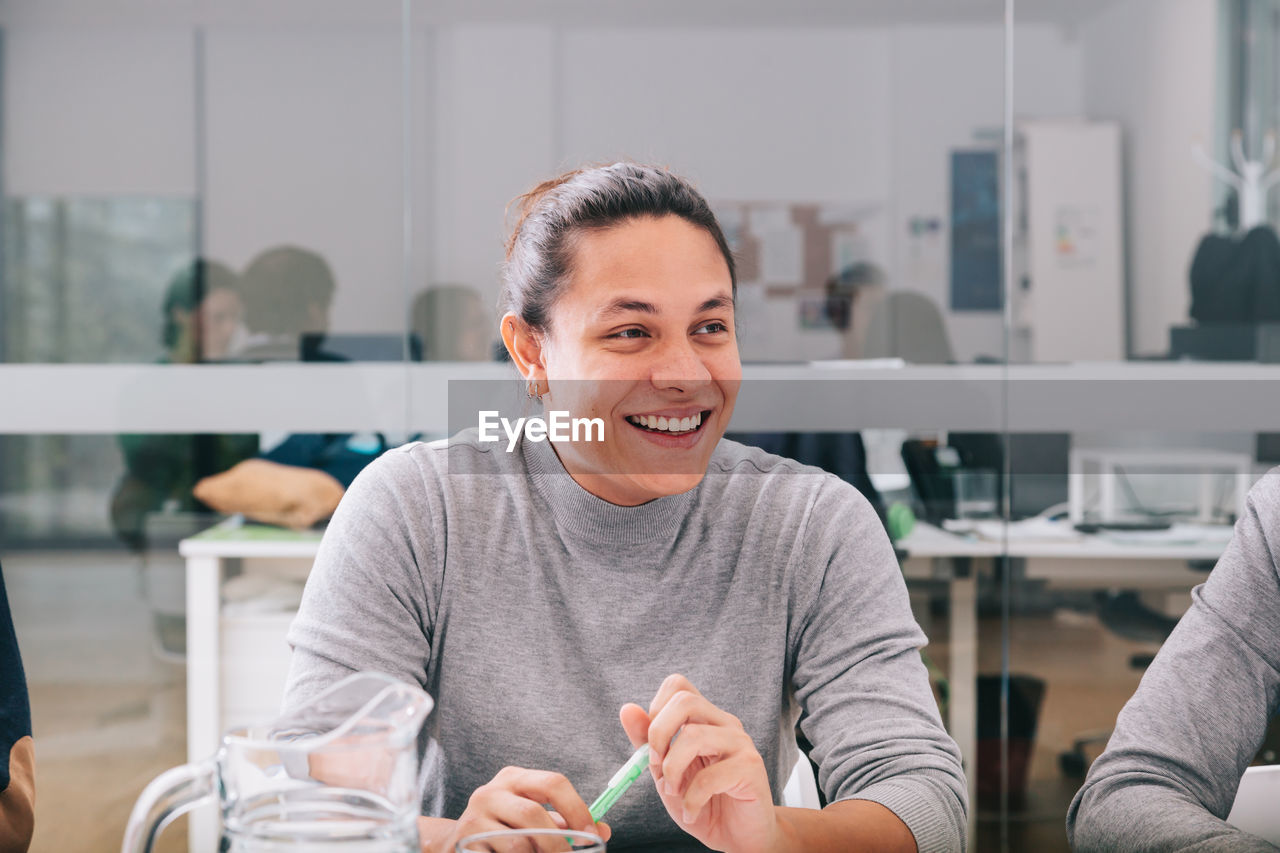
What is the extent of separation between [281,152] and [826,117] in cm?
84

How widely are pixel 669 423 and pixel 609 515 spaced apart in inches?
3.3

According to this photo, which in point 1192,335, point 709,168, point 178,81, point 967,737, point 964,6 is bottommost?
point 967,737

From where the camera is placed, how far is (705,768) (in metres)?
0.61

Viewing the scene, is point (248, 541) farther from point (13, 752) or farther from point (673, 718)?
point (673, 718)

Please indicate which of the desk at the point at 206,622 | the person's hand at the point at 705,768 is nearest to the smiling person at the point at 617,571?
the person's hand at the point at 705,768

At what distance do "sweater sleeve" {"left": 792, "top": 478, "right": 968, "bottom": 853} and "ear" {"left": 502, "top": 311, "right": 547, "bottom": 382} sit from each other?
0.25 metres

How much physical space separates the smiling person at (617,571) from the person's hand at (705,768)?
119 millimetres

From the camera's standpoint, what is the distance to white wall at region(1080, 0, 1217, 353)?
1680 millimetres

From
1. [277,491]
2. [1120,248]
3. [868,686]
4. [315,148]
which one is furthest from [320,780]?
[1120,248]

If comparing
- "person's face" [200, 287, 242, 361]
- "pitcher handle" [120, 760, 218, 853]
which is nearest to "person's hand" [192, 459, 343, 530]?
"person's face" [200, 287, 242, 361]

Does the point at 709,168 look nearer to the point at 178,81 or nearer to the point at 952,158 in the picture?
the point at 952,158

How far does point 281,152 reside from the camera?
1677 millimetres

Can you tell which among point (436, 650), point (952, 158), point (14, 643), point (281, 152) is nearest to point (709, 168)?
point (952, 158)

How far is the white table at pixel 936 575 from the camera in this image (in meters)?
1.66
